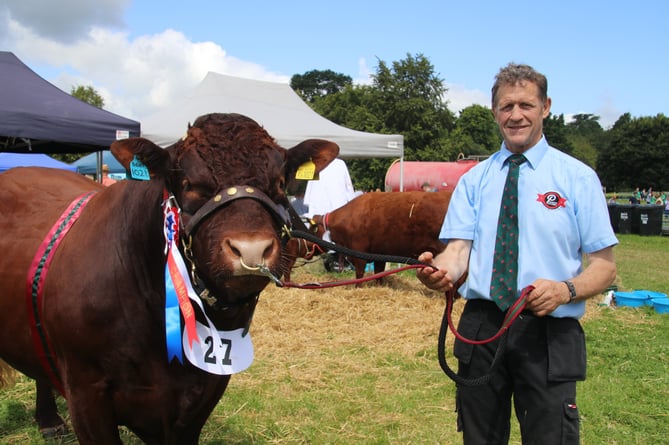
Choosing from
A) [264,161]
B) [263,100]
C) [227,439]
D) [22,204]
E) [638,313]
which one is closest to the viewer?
[264,161]

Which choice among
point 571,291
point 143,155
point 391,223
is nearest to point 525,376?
point 571,291

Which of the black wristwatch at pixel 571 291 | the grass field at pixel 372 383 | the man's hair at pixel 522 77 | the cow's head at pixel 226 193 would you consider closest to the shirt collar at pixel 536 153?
the man's hair at pixel 522 77

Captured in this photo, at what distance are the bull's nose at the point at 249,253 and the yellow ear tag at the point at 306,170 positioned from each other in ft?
2.24

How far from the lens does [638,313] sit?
677 cm

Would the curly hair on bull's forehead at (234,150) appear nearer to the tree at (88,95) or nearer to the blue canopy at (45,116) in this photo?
the blue canopy at (45,116)

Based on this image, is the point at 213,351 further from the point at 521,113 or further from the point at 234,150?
the point at 521,113

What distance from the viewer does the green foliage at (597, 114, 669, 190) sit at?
161ft

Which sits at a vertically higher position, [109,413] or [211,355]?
[211,355]

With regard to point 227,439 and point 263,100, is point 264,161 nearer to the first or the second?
point 227,439

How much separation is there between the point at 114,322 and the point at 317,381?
2.54m

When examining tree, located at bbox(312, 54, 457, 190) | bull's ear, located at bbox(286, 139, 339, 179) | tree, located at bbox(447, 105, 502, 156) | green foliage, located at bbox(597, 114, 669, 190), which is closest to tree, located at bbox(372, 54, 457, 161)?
tree, located at bbox(312, 54, 457, 190)

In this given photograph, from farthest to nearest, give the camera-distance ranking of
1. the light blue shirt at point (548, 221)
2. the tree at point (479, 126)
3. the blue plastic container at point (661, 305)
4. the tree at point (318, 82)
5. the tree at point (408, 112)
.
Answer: the tree at point (318, 82) → the tree at point (479, 126) → the tree at point (408, 112) → the blue plastic container at point (661, 305) → the light blue shirt at point (548, 221)

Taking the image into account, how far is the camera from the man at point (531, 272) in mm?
1987

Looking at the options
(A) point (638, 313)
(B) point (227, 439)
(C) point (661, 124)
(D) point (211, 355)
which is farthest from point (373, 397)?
(C) point (661, 124)
